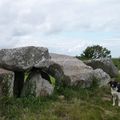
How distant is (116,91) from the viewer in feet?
59.0

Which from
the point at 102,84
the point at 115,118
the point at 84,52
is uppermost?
the point at 84,52

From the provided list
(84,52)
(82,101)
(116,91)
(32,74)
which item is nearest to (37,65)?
(32,74)

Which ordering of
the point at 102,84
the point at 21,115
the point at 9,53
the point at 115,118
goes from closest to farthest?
the point at 21,115 < the point at 115,118 < the point at 9,53 < the point at 102,84

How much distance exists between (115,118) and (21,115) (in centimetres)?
326

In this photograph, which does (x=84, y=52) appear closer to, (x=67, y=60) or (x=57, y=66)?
(x=67, y=60)

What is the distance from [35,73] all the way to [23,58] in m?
1.37

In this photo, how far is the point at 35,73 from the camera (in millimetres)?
17750

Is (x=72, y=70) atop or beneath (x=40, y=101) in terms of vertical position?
atop

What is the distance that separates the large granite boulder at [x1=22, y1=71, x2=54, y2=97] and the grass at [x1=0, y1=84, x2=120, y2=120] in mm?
289

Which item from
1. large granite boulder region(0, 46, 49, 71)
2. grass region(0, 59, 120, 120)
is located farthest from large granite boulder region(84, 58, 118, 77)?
large granite boulder region(0, 46, 49, 71)

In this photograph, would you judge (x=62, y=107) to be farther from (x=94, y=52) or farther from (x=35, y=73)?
(x=94, y=52)

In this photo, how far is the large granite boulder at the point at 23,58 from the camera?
16500mm

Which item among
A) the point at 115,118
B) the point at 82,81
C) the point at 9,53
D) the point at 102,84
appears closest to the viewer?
the point at 115,118

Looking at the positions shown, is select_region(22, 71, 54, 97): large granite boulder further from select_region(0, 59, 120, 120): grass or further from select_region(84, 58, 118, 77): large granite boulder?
select_region(84, 58, 118, 77): large granite boulder
